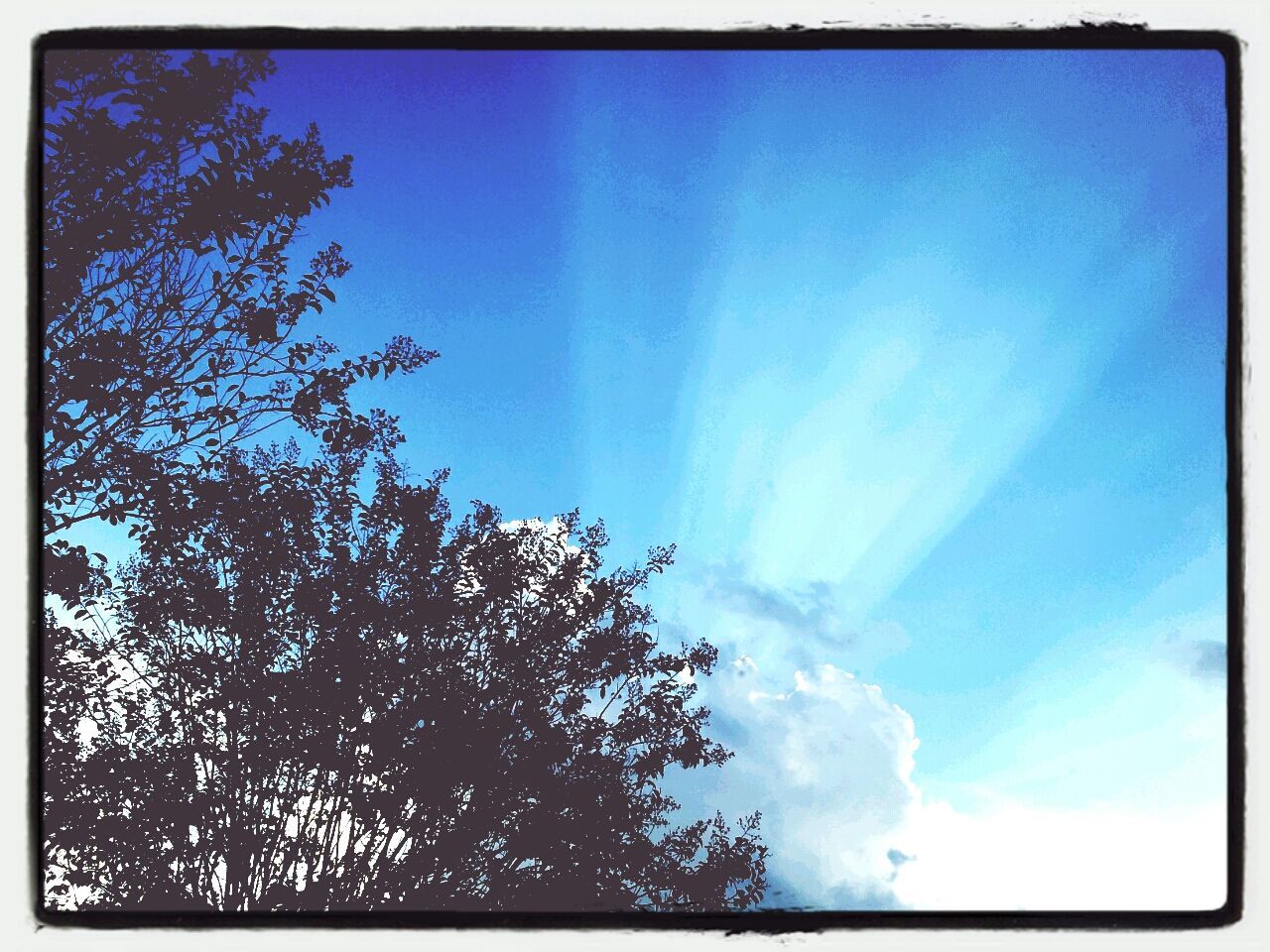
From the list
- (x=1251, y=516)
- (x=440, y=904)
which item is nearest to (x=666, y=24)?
(x=1251, y=516)

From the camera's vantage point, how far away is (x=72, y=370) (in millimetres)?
1831

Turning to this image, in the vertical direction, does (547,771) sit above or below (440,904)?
above

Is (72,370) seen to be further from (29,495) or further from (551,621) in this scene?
(551,621)

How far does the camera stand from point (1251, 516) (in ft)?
4.94

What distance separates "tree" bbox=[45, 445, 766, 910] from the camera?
1.91 meters

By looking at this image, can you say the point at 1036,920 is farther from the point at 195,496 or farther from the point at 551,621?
the point at 195,496

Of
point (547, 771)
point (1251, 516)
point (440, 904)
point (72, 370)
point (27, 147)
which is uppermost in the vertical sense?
point (27, 147)

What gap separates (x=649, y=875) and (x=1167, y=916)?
991 millimetres

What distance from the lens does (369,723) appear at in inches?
79.5

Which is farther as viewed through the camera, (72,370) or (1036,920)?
(72,370)

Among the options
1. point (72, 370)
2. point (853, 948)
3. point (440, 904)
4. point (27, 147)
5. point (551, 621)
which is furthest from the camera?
point (551, 621)

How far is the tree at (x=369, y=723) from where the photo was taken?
1905 millimetres

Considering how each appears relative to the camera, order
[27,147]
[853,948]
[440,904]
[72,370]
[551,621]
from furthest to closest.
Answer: [551,621]
[440,904]
[72,370]
[27,147]
[853,948]

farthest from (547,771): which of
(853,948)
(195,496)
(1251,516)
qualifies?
(1251,516)
